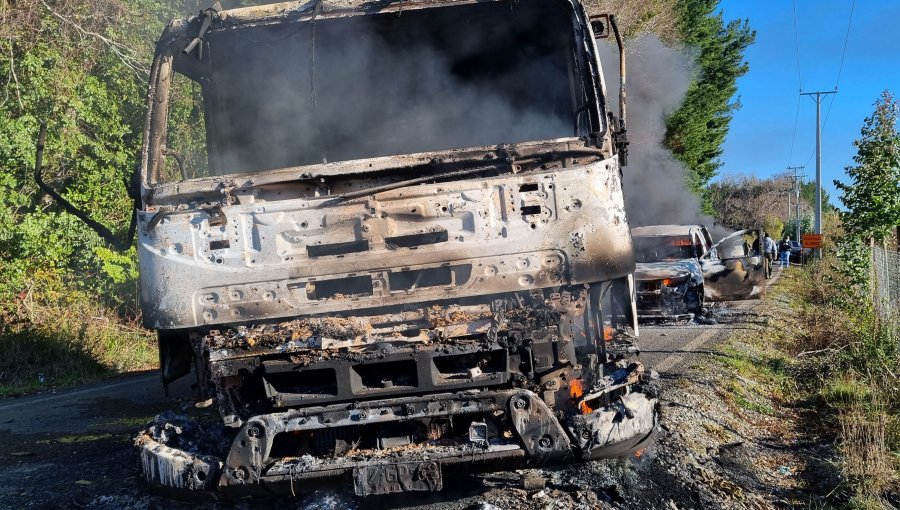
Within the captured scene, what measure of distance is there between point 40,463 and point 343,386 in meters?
3.36

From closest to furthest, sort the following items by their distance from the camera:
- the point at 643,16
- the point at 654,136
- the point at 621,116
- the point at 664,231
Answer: the point at 621,116 → the point at 664,231 → the point at 643,16 → the point at 654,136

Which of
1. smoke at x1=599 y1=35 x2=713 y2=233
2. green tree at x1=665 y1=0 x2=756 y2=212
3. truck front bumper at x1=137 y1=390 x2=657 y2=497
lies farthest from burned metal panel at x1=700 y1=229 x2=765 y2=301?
green tree at x1=665 y1=0 x2=756 y2=212

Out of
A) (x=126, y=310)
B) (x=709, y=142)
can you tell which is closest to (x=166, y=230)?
(x=126, y=310)

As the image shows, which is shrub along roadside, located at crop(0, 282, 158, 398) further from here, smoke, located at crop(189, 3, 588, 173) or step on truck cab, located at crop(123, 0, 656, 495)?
step on truck cab, located at crop(123, 0, 656, 495)

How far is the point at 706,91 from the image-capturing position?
2939 cm

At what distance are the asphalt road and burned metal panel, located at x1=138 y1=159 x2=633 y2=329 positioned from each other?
862mm

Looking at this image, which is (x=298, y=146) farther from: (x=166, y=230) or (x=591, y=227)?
(x=591, y=227)

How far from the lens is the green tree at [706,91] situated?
27.1 metres

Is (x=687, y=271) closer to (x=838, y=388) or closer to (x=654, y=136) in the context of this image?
(x=838, y=388)

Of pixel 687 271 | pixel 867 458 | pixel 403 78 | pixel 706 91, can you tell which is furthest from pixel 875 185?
pixel 706 91

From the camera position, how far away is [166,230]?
13.8ft

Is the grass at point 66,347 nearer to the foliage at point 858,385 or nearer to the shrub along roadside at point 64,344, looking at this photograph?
the shrub along roadside at point 64,344

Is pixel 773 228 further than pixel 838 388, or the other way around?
pixel 773 228

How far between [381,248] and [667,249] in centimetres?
1006
